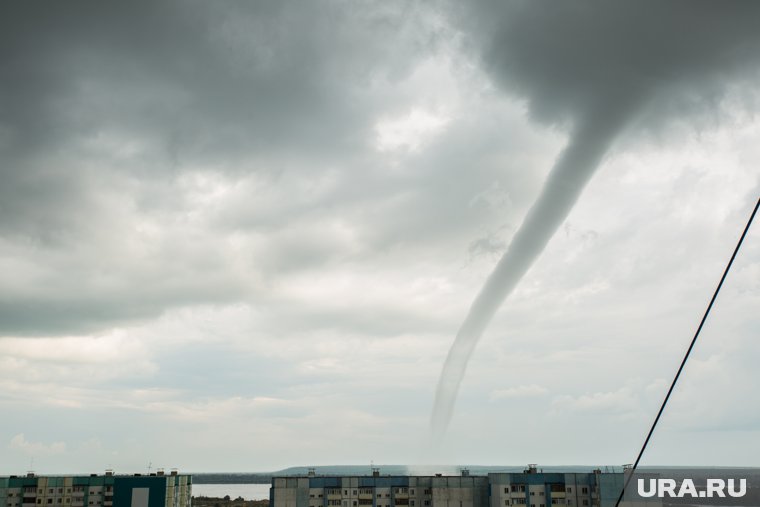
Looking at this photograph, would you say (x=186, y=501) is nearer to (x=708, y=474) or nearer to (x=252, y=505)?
(x=252, y=505)

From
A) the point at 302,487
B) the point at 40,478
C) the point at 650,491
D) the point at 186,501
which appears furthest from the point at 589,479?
the point at 650,491

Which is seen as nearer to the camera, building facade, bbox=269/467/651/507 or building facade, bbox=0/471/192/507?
building facade, bbox=269/467/651/507

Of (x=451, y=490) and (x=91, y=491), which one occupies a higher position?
(x=451, y=490)

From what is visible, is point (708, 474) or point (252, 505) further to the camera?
point (252, 505)

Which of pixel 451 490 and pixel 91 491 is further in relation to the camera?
pixel 91 491
